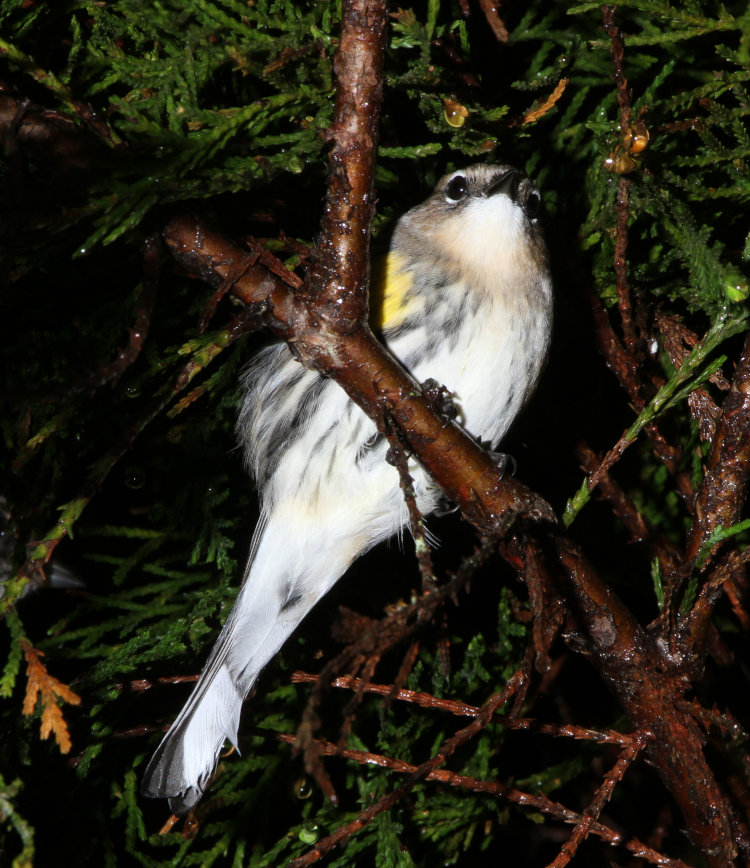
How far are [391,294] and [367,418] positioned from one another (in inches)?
14.6

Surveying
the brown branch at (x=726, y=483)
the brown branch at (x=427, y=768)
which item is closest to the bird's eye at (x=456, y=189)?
the brown branch at (x=726, y=483)

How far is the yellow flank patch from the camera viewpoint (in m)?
2.36

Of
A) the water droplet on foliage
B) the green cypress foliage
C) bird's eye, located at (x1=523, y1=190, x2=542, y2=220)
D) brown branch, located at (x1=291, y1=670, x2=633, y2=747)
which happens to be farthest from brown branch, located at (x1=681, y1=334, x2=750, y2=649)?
the water droplet on foliage

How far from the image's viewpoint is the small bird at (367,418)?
2.32 m

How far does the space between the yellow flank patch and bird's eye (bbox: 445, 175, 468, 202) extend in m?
0.31

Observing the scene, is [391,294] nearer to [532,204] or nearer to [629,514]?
[532,204]

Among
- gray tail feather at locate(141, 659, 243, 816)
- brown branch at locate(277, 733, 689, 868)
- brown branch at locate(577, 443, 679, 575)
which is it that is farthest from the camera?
brown branch at locate(577, 443, 679, 575)

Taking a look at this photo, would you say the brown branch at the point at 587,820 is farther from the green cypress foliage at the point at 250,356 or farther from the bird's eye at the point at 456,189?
the bird's eye at the point at 456,189

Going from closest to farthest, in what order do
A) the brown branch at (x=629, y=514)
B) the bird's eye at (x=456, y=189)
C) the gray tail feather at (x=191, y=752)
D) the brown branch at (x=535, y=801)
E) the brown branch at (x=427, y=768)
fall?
1. the brown branch at (x=427, y=768)
2. the brown branch at (x=535, y=801)
3. the gray tail feather at (x=191, y=752)
4. the brown branch at (x=629, y=514)
5. the bird's eye at (x=456, y=189)

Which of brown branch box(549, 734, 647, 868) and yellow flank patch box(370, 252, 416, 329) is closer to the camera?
brown branch box(549, 734, 647, 868)

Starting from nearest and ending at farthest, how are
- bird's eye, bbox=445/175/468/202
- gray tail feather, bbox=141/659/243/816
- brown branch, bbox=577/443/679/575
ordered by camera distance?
gray tail feather, bbox=141/659/243/816 < brown branch, bbox=577/443/679/575 < bird's eye, bbox=445/175/468/202

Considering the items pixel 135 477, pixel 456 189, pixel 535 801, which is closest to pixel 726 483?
pixel 535 801

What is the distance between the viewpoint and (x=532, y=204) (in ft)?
8.59

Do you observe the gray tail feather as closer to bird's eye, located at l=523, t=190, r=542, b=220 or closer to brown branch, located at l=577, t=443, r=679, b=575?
brown branch, located at l=577, t=443, r=679, b=575
